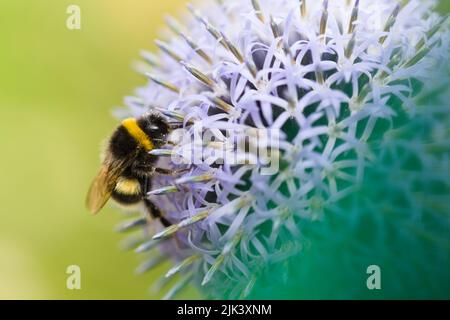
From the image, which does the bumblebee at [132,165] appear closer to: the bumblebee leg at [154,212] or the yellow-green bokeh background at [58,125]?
the bumblebee leg at [154,212]

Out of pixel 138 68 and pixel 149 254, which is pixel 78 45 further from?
pixel 149 254

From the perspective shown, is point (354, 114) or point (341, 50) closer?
point (354, 114)

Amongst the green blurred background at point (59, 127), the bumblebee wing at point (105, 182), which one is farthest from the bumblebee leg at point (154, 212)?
the green blurred background at point (59, 127)

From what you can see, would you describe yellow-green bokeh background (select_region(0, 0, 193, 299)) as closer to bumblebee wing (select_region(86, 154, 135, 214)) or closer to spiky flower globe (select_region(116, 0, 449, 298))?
bumblebee wing (select_region(86, 154, 135, 214))

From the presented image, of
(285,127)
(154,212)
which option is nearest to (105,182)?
(154,212)

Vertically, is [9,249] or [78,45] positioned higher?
[78,45]

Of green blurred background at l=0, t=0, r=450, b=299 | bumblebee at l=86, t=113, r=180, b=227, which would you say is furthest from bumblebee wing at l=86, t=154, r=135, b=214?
green blurred background at l=0, t=0, r=450, b=299

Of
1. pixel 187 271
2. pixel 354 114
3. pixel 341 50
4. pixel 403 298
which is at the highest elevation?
pixel 341 50
